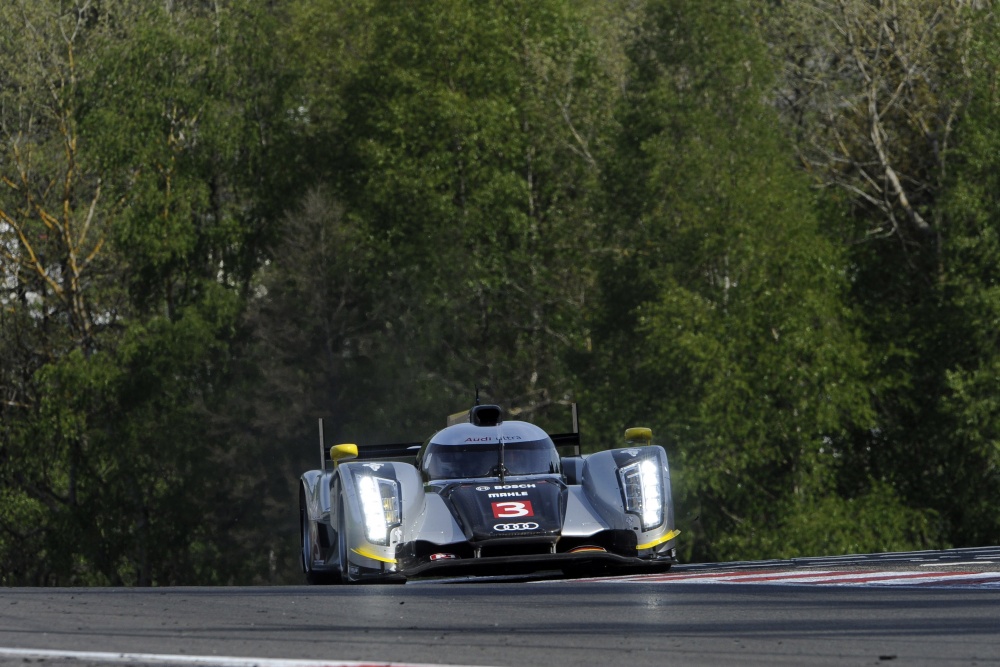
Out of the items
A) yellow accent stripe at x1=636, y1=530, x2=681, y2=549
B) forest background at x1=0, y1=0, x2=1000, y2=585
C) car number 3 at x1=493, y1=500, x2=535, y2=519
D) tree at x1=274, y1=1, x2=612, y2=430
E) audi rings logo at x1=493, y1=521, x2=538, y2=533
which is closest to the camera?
audi rings logo at x1=493, y1=521, x2=538, y2=533

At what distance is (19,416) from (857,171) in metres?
21.9

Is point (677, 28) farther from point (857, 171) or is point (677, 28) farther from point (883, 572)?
point (883, 572)

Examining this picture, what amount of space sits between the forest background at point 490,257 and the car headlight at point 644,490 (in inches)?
666

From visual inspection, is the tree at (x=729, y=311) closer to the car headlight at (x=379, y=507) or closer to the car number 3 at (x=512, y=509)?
the car number 3 at (x=512, y=509)

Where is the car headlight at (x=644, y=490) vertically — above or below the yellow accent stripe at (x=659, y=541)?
above

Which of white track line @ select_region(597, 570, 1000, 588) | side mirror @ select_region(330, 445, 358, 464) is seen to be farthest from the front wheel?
white track line @ select_region(597, 570, 1000, 588)

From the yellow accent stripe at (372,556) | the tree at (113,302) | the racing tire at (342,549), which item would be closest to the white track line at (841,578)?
the yellow accent stripe at (372,556)

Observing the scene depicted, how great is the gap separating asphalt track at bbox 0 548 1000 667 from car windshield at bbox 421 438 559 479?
2.75 meters

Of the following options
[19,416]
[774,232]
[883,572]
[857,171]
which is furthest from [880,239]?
[883,572]

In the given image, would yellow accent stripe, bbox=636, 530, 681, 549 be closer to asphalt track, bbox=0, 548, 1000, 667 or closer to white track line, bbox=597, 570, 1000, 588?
white track line, bbox=597, 570, 1000, 588

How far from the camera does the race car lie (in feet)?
41.1

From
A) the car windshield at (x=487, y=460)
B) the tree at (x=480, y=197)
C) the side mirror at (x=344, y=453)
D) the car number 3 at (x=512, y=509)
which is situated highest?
the tree at (x=480, y=197)

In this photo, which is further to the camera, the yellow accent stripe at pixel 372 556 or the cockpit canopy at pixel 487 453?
the cockpit canopy at pixel 487 453

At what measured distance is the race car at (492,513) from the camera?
1254 centimetres
